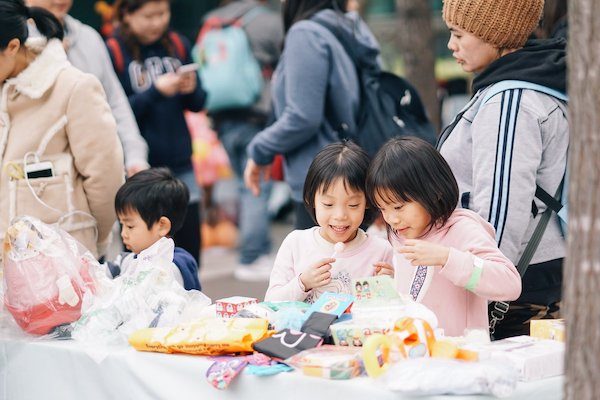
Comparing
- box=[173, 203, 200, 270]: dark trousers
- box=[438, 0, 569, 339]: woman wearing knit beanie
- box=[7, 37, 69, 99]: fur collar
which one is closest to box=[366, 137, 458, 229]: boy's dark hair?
box=[438, 0, 569, 339]: woman wearing knit beanie

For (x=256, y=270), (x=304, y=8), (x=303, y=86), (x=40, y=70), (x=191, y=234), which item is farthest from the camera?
(x=256, y=270)

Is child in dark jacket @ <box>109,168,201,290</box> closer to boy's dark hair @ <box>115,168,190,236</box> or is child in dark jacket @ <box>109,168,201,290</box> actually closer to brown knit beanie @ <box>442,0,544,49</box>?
boy's dark hair @ <box>115,168,190,236</box>

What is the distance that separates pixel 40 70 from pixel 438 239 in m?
1.77

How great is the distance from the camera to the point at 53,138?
13.4ft

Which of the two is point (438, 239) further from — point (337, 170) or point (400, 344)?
point (400, 344)

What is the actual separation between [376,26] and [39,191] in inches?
481

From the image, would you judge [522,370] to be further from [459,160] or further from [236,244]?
[236,244]

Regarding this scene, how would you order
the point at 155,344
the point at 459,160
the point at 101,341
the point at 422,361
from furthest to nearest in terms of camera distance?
the point at 459,160
the point at 101,341
the point at 155,344
the point at 422,361

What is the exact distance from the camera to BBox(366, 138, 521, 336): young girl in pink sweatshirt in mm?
3080

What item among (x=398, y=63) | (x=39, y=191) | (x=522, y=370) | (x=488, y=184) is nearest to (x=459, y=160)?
(x=488, y=184)

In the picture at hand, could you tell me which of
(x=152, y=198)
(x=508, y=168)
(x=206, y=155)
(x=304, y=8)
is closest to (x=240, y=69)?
(x=206, y=155)

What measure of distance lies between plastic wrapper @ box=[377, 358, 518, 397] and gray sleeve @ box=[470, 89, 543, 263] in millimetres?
885

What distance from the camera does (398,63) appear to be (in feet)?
47.9

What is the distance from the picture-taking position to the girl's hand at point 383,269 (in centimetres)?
350
